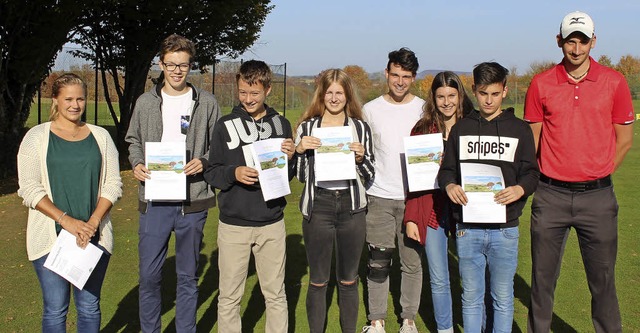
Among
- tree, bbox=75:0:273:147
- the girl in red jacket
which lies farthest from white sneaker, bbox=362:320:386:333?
tree, bbox=75:0:273:147

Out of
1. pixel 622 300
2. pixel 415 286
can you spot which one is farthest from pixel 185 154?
pixel 622 300

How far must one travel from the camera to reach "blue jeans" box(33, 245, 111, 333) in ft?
12.3

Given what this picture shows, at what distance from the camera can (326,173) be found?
4113mm

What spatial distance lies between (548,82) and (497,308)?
1.59 meters

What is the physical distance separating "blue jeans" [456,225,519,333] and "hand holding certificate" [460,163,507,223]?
0.15 meters

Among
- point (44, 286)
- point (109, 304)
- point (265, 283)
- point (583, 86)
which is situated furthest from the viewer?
point (109, 304)

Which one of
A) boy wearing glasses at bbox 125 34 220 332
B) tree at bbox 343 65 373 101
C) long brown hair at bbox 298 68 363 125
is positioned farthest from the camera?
tree at bbox 343 65 373 101

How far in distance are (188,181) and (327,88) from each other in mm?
1190

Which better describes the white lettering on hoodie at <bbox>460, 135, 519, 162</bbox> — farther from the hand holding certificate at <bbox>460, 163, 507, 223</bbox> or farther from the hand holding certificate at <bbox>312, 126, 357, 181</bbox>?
the hand holding certificate at <bbox>312, 126, 357, 181</bbox>

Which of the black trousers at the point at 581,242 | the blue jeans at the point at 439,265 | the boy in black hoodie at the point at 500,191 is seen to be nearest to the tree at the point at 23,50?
the blue jeans at the point at 439,265

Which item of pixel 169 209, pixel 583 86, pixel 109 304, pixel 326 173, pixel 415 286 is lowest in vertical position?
pixel 109 304

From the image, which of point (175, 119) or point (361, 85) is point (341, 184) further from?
point (361, 85)

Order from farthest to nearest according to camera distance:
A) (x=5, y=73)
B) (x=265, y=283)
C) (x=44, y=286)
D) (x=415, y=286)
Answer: (x=5, y=73), (x=415, y=286), (x=265, y=283), (x=44, y=286)

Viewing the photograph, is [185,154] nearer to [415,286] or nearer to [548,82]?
[415,286]
